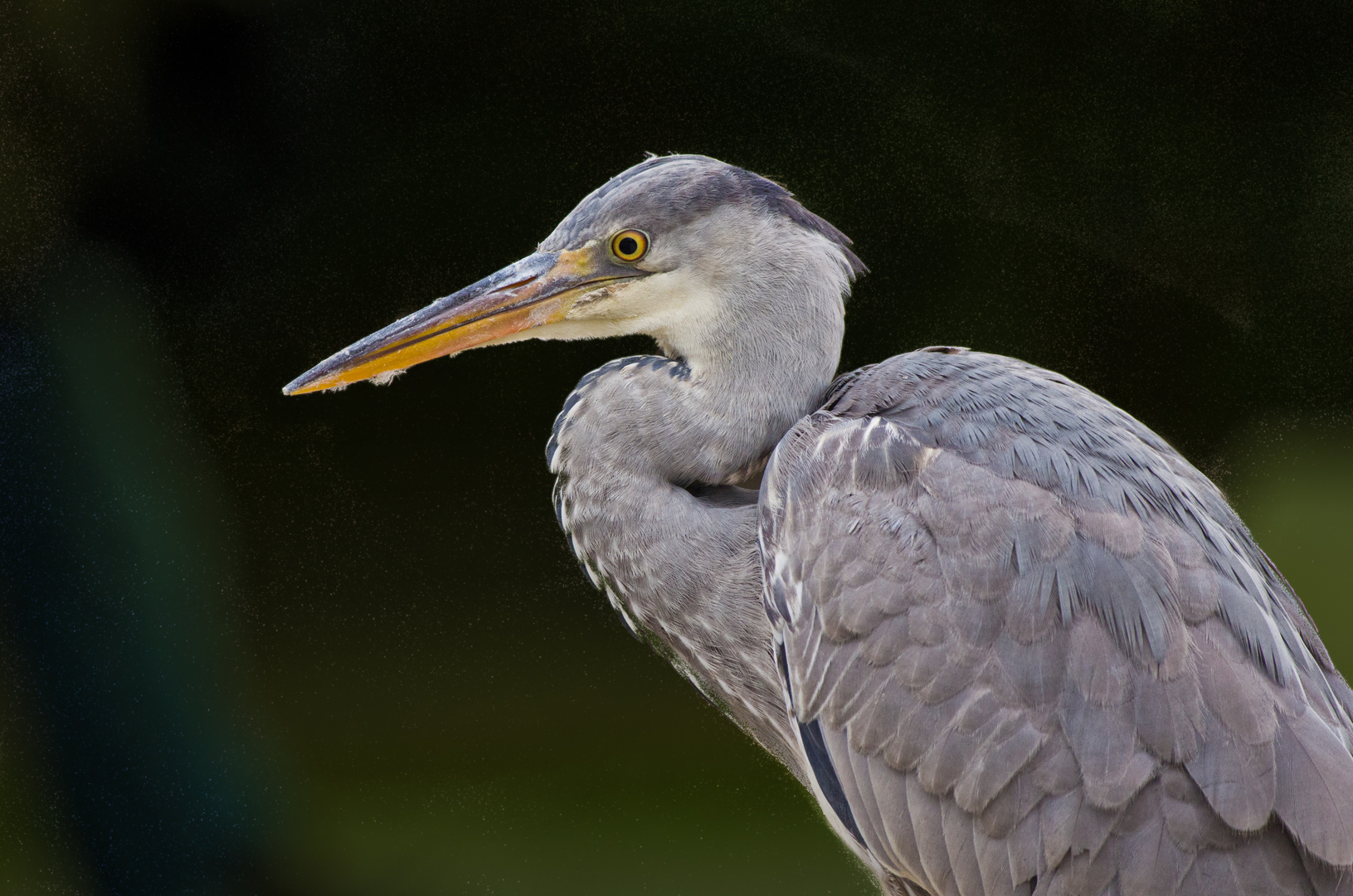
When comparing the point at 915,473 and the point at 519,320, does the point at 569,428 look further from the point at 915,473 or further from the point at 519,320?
the point at 915,473

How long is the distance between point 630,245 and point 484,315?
183mm

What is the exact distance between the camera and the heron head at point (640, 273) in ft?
4.28

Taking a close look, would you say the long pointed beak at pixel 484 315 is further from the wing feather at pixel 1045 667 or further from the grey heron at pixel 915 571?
the wing feather at pixel 1045 667

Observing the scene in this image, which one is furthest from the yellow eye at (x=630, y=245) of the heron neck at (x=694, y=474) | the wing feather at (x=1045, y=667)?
the wing feather at (x=1045, y=667)

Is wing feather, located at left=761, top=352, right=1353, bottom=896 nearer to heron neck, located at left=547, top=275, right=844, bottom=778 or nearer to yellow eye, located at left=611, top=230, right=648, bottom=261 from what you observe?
heron neck, located at left=547, top=275, right=844, bottom=778

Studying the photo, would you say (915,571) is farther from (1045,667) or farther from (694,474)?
(694,474)

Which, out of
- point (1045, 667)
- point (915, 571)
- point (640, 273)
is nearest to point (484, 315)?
point (640, 273)

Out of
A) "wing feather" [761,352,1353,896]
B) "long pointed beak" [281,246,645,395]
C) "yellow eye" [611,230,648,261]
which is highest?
"yellow eye" [611,230,648,261]

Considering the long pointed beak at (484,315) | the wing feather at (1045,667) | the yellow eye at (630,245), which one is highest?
the yellow eye at (630,245)

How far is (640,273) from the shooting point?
4.32 ft

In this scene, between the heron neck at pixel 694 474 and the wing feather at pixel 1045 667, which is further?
the heron neck at pixel 694 474

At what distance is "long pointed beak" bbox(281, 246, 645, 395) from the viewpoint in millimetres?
1314

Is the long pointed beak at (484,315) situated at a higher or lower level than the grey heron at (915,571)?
higher

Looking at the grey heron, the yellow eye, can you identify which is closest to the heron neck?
the grey heron
